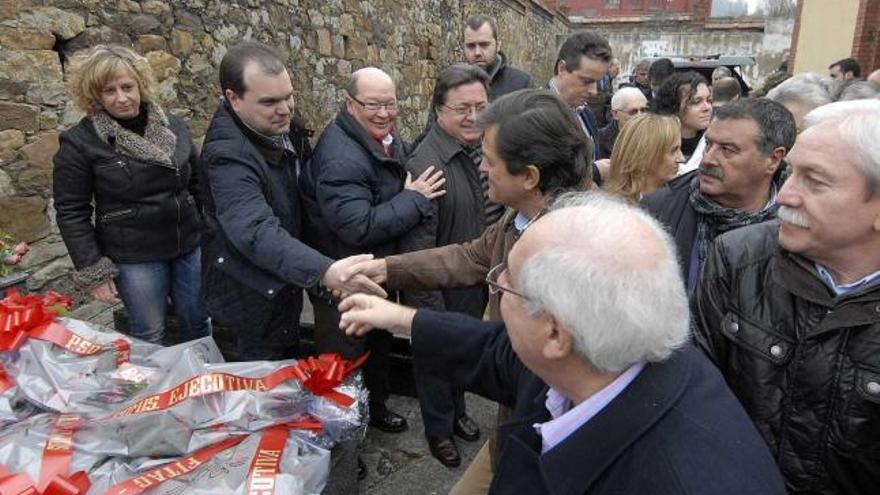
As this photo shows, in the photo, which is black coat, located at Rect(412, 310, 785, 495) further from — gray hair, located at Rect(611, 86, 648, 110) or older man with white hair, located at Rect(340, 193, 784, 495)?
gray hair, located at Rect(611, 86, 648, 110)

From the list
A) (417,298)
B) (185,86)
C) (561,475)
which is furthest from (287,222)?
(185,86)

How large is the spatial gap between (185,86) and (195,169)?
1.76 meters

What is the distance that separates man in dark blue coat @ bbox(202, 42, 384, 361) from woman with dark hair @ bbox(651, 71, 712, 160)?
2810 mm

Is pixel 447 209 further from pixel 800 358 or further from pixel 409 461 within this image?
pixel 800 358

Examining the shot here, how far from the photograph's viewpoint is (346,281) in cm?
229

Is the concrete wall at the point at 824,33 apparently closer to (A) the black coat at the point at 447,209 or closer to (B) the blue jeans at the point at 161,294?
(A) the black coat at the point at 447,209

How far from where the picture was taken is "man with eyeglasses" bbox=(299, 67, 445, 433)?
8.67 ft

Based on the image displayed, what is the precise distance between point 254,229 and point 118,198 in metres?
0.96

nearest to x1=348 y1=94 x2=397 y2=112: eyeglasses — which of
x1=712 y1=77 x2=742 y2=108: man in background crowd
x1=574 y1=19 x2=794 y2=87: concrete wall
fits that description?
x1=712 y1=77 x2=742 y2=108: man in background crowd

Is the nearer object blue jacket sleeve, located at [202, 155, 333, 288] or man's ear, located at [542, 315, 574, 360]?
man's ear, located at [542, 315, 574, 360]

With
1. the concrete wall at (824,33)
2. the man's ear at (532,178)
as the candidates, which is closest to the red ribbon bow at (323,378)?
the man's ear at (532,178)

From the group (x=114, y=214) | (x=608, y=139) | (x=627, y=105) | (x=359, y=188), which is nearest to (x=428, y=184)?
(x=359, y=188)

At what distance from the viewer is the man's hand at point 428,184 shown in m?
2.72

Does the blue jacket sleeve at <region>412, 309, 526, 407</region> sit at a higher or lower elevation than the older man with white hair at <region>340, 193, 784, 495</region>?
lower
